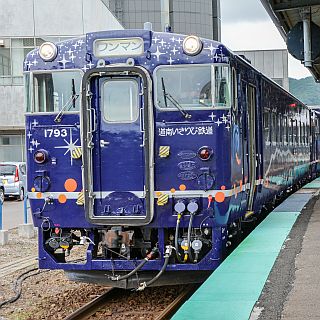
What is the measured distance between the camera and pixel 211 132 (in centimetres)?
902

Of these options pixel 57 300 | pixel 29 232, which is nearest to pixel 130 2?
pixel 29 232

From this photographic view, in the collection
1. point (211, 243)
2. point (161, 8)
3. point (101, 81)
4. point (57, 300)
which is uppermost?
point (161, 8)

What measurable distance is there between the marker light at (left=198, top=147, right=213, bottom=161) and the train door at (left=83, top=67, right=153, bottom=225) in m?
0.64

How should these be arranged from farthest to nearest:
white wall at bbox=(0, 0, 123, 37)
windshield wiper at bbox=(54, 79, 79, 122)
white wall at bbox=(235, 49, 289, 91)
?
white wall at bbox=(235, 49, 289, 91), white wall at bbox=(0, 0, 123, 37), windshield wiper at bbox=(54, 79, 79, 122)

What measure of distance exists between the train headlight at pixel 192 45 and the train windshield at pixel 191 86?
18 centimetres

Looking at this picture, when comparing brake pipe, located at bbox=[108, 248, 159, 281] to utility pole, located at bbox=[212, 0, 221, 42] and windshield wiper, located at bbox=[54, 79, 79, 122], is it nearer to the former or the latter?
windshield wiper, located at bbox=[54, 79, 79, 122]

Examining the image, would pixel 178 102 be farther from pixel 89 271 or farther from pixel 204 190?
pixel 89 271

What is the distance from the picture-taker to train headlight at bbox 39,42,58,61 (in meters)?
9.48

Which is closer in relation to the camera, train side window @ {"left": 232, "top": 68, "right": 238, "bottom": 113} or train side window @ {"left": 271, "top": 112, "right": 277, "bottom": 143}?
train side window @ {"left": 232, "top": 68, "right": 238, "bottom": 113}

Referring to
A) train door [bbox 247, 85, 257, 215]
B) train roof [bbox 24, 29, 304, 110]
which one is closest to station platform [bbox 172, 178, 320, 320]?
train door [bbox 247, 85, 257, 215]

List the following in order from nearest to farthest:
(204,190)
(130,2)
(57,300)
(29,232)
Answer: (204,190)
(57,300)
(29,232)
(130,2)

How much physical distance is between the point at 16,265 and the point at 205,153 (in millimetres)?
5159

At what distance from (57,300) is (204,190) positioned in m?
2.81

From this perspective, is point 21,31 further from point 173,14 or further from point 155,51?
point 173,14
